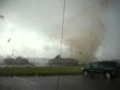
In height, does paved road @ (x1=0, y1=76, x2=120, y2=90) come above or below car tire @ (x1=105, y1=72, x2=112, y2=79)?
below

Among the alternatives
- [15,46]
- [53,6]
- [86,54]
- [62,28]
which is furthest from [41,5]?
[86,54]

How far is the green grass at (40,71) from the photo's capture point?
6.41 feet

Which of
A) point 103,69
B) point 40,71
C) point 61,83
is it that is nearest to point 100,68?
point 103,69

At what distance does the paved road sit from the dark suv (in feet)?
0.16

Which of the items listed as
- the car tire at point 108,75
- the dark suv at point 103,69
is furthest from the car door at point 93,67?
the car tire at point 108,75

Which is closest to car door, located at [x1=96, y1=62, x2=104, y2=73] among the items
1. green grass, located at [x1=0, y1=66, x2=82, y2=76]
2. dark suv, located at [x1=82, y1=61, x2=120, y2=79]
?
dark suv, located at [x1=82, y1=61, x2=120, y2=79]

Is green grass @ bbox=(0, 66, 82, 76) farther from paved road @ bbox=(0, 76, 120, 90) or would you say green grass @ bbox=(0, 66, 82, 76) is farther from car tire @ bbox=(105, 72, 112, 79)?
car tire @ bbox=(105, 72, 112, 79)

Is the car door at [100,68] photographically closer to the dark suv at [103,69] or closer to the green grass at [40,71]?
the dark suv at [103,69]

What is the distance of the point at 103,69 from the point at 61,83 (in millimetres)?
362

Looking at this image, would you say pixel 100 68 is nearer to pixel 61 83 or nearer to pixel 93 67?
pixel 93 67

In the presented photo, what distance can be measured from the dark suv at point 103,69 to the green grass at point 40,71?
2.9 inches

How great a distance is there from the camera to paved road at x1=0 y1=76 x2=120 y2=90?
1.95 m

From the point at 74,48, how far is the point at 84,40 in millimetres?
111

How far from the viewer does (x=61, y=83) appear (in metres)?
2.00
